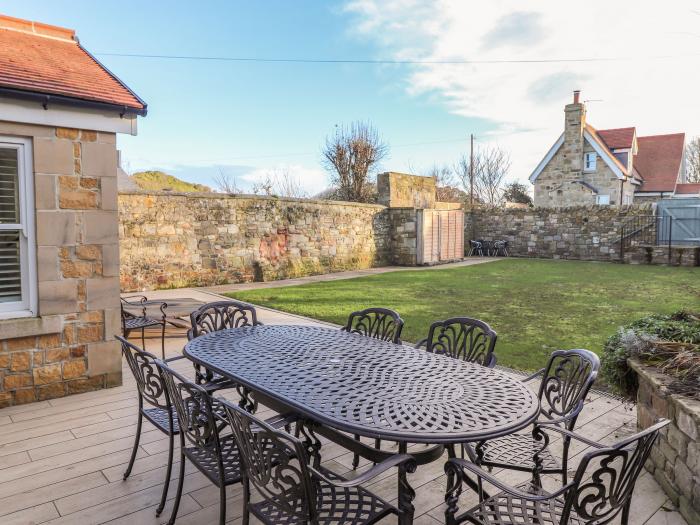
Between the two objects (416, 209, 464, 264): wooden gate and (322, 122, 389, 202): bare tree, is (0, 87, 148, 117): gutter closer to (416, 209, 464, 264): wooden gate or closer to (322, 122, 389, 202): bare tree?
(416, 209, 464, 264): wooden gate

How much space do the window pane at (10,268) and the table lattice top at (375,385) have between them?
185cm

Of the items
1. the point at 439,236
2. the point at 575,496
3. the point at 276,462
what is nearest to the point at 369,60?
the point at 439,236

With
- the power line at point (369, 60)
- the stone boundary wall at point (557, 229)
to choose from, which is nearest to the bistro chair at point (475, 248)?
the stone boundary wall at point (557, 229)

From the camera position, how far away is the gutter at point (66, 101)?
133 inches

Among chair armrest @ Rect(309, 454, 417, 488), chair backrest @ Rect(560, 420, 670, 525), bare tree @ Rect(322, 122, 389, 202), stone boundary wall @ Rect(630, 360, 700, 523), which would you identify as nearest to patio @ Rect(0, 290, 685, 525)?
stone boundary wall @ Rect(630, 360, 700, 523)

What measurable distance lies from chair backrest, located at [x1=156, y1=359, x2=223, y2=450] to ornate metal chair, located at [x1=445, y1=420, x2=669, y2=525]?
0.96 metres

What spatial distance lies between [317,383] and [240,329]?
134 centimetres

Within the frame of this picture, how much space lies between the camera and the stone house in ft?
11.7

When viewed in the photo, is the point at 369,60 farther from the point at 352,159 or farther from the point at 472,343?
the point at 472,343

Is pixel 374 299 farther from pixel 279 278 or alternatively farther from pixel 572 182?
pixel 572 182

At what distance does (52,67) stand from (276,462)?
13.3 ft

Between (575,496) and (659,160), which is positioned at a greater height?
(659,160)

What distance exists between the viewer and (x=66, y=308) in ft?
12.4

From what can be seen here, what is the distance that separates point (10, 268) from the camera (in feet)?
12.0
